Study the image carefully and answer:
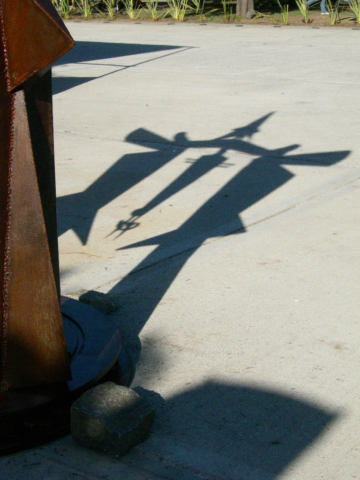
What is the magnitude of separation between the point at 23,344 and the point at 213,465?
0.77 meters

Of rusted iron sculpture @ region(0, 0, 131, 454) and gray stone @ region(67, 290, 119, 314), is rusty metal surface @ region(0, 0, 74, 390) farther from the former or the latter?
gray stone @ region(67, 290, 119, 314)

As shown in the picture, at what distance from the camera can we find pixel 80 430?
214 cm

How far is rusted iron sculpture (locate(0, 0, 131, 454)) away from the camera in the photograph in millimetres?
2033

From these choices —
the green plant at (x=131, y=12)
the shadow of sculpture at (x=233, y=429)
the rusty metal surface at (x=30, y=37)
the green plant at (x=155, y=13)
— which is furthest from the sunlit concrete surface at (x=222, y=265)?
the green plant at (x=131, y=12)

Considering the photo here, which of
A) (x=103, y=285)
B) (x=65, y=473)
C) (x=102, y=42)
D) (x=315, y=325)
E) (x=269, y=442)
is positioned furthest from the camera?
(x=102, y=42)

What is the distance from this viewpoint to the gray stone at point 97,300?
3057mm

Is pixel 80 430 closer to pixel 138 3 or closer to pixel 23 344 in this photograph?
pixel 23 344

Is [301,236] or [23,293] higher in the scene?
[23,293]

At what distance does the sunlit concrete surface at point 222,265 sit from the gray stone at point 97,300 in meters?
0.07

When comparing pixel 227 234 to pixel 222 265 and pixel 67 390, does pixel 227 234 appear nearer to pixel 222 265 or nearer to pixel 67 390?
pixel 222 265

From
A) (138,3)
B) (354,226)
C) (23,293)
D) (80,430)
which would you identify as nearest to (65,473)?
(80,430)

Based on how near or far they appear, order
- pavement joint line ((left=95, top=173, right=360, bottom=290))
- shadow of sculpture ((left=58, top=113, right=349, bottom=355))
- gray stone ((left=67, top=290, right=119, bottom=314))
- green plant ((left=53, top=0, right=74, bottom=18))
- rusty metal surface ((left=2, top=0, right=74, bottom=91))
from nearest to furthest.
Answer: rusty metal surface ((left=2, top=0, right=74, bottom=91))
gray stone ((left=67, top=290, right=119, bottom=314))
shadow of sculpture ((left=58, top=113, right=349, bottom=355))
pavement joint line ((left=95, top=173, right=360, bottom=290))
green plant ((left=53, top=0, right=74, bottom=18))

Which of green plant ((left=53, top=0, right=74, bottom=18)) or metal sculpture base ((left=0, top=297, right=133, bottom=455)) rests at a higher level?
green plant ((left=53, top=0, right=74, bottom=18))

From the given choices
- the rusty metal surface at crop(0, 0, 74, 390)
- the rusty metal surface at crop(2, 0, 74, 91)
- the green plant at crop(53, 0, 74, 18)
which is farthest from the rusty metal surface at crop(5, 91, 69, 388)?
the green plant at crop(53, 0, 74, 18)
